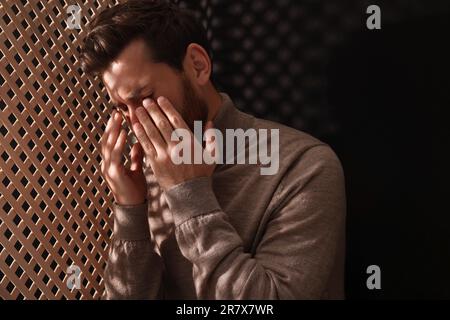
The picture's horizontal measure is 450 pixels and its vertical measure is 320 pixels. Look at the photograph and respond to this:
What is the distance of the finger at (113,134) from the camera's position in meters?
0.96

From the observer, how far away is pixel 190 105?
3.00 feet

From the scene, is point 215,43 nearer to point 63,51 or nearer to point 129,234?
point 63,51

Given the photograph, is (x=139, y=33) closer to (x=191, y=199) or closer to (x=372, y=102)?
(x=191, y=199)

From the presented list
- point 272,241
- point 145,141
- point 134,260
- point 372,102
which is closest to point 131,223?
point 134,260

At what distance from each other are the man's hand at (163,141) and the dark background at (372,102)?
0.48 m

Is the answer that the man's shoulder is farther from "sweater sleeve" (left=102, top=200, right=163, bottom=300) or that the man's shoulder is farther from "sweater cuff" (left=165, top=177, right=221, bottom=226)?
"sweater sleeve" (left=102, top=200, right=163, bottom=300)

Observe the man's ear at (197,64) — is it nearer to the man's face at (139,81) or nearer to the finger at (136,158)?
the man's face at (139,81)

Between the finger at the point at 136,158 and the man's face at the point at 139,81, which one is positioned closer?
the man's face at the point at 139,81

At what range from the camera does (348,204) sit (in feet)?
4.03

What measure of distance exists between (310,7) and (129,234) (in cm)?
72

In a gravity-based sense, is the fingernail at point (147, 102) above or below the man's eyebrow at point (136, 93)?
below

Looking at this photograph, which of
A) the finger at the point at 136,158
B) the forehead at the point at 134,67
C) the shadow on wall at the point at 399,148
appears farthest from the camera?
the shadow on wall at the point at 399,148

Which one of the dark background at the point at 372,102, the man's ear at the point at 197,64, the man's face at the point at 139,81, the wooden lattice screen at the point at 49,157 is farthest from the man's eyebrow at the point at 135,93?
the dark background at the point at 372,102
